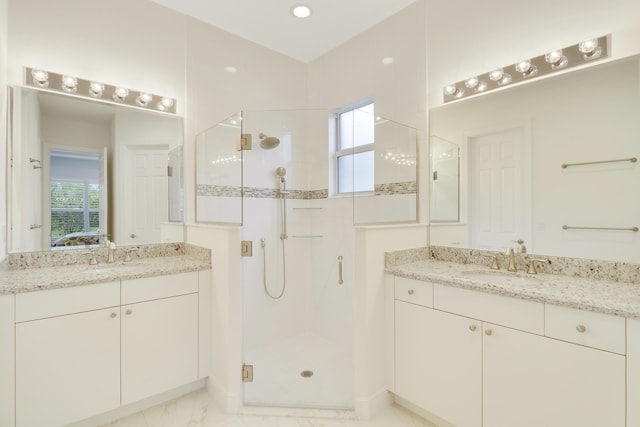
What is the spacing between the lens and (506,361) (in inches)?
57.7

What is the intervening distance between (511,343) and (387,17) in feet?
8.27

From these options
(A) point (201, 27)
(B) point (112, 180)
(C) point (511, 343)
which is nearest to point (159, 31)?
(A) point (201, 27)

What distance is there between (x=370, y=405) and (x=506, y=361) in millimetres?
866

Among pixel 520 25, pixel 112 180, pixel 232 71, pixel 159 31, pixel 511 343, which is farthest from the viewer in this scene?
pixel 232 71

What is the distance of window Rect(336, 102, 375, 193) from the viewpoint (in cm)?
252

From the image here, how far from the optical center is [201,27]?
2.62m

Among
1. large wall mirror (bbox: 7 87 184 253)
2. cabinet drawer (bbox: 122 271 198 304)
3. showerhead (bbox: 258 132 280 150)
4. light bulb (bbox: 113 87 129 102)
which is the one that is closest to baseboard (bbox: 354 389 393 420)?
cabinet drawer (bbox: 122 271 198 304)

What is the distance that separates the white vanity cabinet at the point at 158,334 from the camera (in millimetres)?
1818

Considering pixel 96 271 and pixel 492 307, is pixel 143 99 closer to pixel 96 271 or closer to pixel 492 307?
pixel 96 271

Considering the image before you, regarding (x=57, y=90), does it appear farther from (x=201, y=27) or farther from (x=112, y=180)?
(x=201, y=27)

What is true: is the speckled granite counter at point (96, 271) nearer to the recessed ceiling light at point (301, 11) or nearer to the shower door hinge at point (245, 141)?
the shower door hinge at point (245, 141)

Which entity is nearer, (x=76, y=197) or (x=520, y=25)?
(x=520, y=25)

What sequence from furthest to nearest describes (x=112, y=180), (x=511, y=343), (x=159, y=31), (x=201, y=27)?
(x=201, y=27) → (x=159, y=31) → (x=112, y=180) → (x=511, y=343)

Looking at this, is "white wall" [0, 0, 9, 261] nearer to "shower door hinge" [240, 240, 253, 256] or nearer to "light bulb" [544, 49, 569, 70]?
"shower door hinge" [240, 240, 253, 256]
